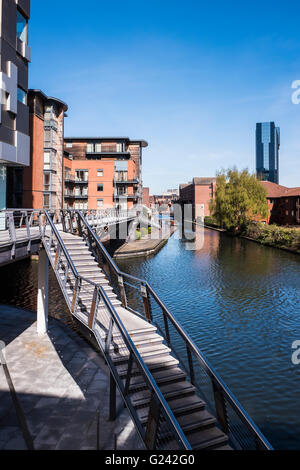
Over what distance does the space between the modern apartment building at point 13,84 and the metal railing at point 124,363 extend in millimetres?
10945

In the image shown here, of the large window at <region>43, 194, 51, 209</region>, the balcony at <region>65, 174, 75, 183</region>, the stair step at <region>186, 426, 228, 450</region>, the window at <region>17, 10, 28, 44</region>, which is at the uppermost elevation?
the window at <region>17, 10, 28, 44</region>

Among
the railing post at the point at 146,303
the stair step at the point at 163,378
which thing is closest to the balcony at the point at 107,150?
the railing post at the point at 146,303

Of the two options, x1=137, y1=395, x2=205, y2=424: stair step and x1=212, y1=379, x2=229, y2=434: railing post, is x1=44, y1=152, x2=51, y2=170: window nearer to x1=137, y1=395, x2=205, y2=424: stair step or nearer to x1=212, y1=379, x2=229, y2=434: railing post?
x1=137, y1=395, x2=205, y2=424: stair step

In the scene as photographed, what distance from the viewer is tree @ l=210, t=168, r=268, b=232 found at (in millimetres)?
52625

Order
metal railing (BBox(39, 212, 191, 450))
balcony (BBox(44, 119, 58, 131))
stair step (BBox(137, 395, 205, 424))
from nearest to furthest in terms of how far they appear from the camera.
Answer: metal railing (BBox(39, 212, 191, 450)) < stair step (BBox(137, 395, 205, 424)) < balcony (BBox(44, 119, 58, 131))

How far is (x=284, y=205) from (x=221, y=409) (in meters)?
60.8

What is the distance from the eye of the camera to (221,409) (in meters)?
5.72

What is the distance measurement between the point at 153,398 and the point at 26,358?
7247mm

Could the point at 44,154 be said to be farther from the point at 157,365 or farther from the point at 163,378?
the point at 163,378

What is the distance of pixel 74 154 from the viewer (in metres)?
63.2

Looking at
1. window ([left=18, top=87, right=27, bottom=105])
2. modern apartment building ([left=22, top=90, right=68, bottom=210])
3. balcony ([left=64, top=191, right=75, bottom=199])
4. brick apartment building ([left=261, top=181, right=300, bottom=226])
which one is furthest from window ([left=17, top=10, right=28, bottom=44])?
brick apartment building ([left=261, top=181, right=300, bottom=226])

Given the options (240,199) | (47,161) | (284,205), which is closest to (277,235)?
(240,199)

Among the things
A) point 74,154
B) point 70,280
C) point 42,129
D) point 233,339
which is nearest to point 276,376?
point 233,339
